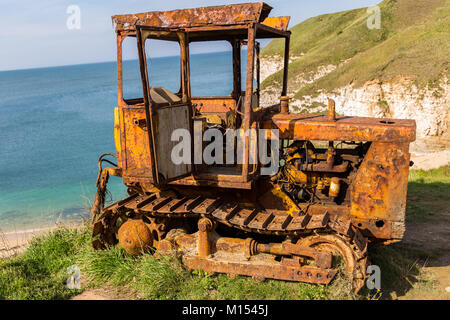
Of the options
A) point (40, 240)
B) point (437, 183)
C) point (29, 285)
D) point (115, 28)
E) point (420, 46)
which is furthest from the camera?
point (420, 46)

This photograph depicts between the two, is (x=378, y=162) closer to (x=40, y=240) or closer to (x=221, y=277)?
(x=221, y=277)

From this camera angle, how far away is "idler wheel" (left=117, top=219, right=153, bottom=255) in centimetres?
565

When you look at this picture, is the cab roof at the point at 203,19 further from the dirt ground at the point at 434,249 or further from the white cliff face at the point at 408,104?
the white cliff face at the point at 408,104

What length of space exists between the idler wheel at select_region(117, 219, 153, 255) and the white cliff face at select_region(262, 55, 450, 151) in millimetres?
13329

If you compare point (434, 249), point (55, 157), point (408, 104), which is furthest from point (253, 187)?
point (55, 157)

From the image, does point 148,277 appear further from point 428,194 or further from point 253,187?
point 428,194

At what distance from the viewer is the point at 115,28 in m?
5.13

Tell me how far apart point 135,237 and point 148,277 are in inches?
27.7

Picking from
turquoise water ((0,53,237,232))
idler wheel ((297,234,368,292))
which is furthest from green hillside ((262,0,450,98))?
idler wheel ((297,234,368,292))

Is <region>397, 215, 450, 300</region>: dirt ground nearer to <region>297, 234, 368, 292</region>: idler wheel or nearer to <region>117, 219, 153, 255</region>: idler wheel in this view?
<region>297, 234, 368, 292</region>: idler wheel

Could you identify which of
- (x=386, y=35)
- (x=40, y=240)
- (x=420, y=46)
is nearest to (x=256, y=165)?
(x=40, y=240)

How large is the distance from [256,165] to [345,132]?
124cm

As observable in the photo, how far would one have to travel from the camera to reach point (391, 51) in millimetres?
20984
